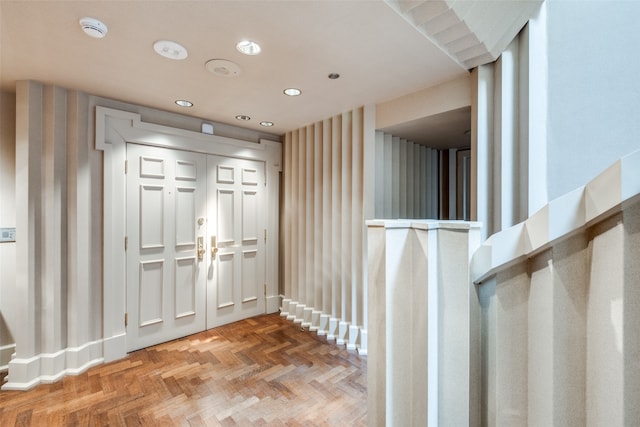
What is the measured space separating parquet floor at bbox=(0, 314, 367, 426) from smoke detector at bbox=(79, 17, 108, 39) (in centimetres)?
251

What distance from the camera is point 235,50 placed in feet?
6.32

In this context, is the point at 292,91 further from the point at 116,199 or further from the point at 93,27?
the point at 116,199

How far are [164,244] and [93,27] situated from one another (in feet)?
6.79

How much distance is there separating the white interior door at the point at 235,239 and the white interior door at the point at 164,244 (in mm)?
128

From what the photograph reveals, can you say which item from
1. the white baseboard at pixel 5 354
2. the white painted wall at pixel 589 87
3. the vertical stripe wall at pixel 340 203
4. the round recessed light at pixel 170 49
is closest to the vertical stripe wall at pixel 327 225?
the vertical stripe wall at pixel 340 203

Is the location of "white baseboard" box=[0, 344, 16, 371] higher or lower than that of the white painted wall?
lower

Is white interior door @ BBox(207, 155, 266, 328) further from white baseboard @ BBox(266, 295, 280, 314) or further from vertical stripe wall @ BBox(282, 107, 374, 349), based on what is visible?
vertical stripe wall @ BBox(282, 107, 374, 349)

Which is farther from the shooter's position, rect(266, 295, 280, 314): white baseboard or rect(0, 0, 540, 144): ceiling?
rect(266, 295, 280, 314): white baseboard

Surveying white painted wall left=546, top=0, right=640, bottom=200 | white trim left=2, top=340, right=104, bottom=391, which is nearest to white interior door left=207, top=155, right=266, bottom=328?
white trim left=2, top=340, right=104, bottom=391

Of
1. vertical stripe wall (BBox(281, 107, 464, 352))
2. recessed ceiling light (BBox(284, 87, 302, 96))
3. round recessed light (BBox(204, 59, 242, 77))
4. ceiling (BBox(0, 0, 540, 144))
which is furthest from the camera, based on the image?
vertical stripe wall (BBox(281, 107, 464, 352))

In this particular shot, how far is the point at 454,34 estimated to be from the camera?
178cm

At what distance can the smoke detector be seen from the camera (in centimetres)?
162

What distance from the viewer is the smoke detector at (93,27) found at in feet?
5.32

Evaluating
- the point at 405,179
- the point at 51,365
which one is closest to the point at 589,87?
the point at 405,179
